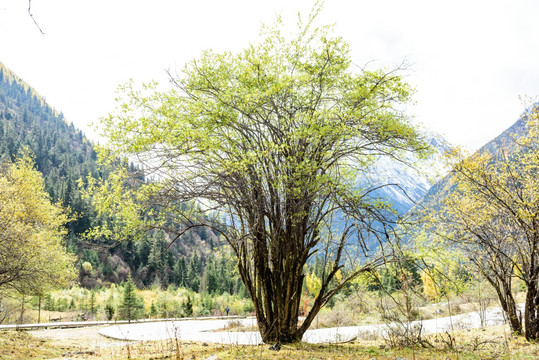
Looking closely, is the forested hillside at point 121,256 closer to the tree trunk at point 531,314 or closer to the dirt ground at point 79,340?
the dirt ground at point 79,340

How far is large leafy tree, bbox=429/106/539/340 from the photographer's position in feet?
30.5

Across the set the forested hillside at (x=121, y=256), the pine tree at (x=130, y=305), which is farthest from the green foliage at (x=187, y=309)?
the forested hillside at (x=121, y=256)

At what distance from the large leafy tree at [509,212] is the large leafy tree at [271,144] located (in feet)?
11.0

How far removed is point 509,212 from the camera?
9742 millimetres

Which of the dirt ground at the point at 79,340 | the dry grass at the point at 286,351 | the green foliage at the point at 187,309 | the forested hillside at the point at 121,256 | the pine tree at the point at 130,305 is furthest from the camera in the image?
the forested hillside at the point at 121,256

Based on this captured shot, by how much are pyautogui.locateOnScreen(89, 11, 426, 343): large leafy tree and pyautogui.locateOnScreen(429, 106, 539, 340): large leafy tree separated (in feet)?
11.0

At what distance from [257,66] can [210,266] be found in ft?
173

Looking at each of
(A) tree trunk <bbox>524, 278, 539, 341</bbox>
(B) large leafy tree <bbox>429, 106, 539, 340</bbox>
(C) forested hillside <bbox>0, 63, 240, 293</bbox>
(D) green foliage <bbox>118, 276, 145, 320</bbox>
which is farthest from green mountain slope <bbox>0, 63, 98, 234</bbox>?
(A) tree trunk <bbox>524, 278, 539, 341</bbox>

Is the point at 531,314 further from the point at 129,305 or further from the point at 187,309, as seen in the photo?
the point at 187,309

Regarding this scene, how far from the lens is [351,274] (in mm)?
9195

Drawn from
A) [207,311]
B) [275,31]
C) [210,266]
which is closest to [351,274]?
[275,31]

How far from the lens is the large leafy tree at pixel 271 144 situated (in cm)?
727

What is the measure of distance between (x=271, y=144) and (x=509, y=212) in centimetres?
690

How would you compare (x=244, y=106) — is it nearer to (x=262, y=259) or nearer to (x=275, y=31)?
(x=275, y=31)
